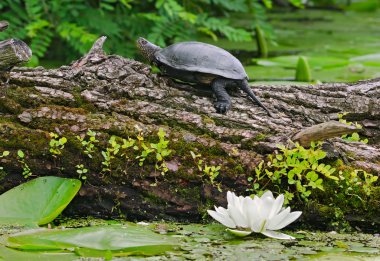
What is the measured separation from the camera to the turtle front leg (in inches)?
122

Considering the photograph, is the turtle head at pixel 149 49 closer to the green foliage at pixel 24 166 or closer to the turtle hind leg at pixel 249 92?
the turtle hind leg at pixel 249 92

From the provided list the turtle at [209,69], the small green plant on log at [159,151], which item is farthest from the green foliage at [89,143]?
the turtle at [209,69]

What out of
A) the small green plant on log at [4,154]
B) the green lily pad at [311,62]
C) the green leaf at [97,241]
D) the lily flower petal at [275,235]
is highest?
the green lily pad at [311,62]

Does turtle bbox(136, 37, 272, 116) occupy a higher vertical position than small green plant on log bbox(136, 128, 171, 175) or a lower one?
higher

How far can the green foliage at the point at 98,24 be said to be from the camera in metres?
5.67

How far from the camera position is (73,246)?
2.42 m

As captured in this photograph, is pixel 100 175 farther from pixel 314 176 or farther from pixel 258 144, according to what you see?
pixel 314 176

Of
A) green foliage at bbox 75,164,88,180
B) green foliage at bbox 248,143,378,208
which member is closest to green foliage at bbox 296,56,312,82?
green foliage at bbox 248,143,378,208

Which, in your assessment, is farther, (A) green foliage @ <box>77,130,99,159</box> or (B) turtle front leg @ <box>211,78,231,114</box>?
(B) turtle front leg @ <box>211,78,231,114</box>

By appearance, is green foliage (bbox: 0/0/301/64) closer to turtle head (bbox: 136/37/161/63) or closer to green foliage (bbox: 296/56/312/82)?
green foliage (bbox: 296/56/312/82)

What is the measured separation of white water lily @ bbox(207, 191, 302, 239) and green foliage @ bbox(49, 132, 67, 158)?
62 cm

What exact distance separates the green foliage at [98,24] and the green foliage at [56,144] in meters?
2.59

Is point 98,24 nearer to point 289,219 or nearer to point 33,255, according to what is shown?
point 289,219

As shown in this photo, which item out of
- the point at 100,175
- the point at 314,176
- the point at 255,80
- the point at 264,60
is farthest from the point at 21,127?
the point at 264,60
